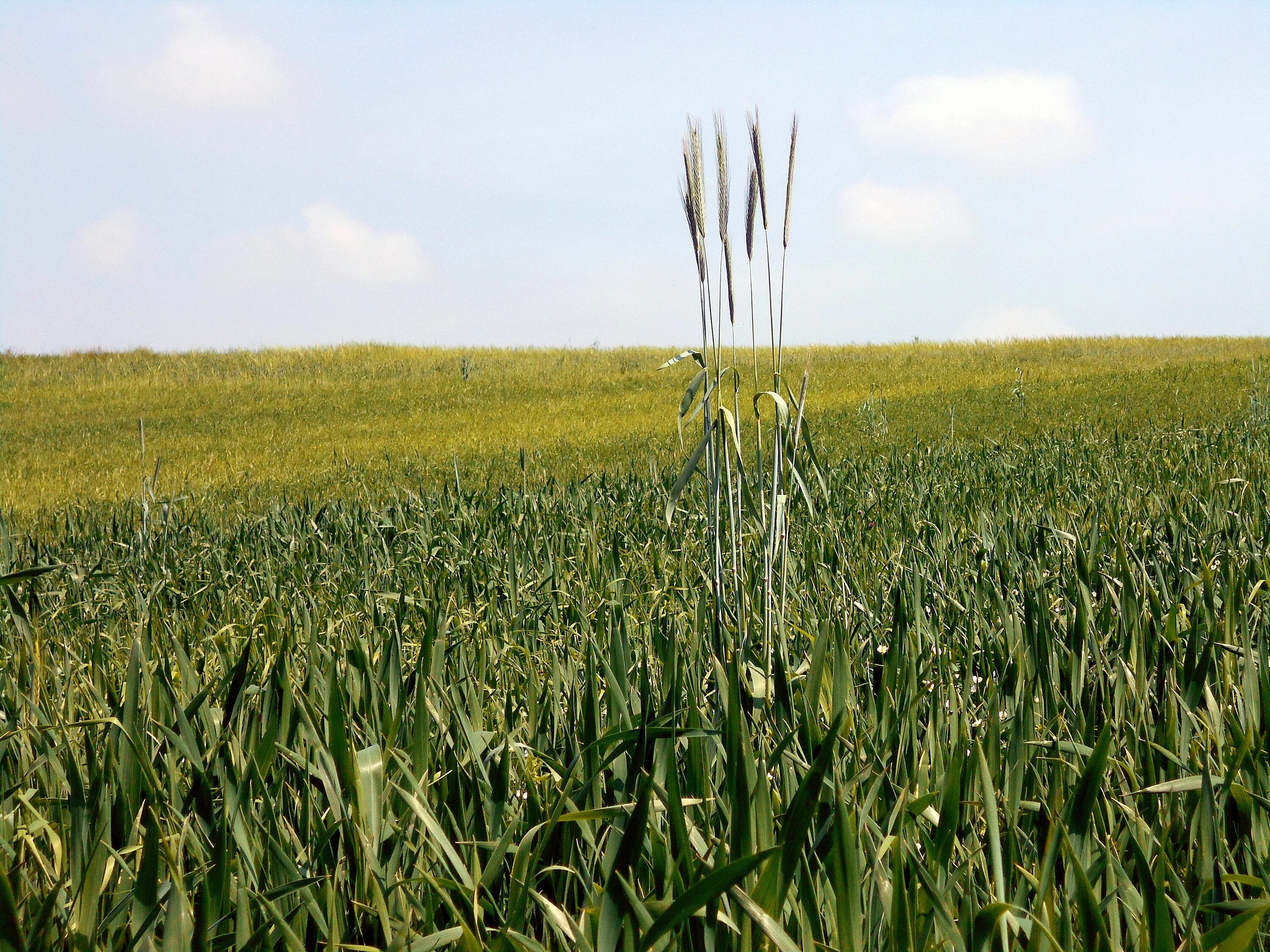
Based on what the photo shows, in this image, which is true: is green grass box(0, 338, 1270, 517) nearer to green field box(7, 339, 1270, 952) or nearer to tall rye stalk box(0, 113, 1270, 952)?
green field box(7, 339, 1270, 952)

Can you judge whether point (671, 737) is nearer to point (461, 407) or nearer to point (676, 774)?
point (676, 774)

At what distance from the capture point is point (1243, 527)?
312 cm

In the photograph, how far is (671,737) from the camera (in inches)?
→ 45.1

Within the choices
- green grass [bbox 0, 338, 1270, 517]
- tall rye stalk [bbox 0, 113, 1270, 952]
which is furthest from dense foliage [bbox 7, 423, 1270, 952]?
green grass [bbox 0, 338, 1270, 517]

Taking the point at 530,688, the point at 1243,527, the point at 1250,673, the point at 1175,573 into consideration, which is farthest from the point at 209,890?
the point at 1243,527

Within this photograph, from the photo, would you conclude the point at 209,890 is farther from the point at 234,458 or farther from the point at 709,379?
the point at 234,458

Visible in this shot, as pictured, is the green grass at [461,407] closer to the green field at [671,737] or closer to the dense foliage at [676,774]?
the green field at [671,737]

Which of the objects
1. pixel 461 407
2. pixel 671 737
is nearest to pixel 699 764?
pixel 671 737

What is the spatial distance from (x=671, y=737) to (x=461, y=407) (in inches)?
698

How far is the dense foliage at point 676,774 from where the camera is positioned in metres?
1.01

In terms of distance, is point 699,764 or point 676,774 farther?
point 699,764

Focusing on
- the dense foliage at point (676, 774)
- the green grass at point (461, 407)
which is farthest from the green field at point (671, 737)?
the green grass at point (461, 407)

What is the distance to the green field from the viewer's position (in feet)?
3.37

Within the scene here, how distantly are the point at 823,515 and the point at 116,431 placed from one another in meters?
15.9
